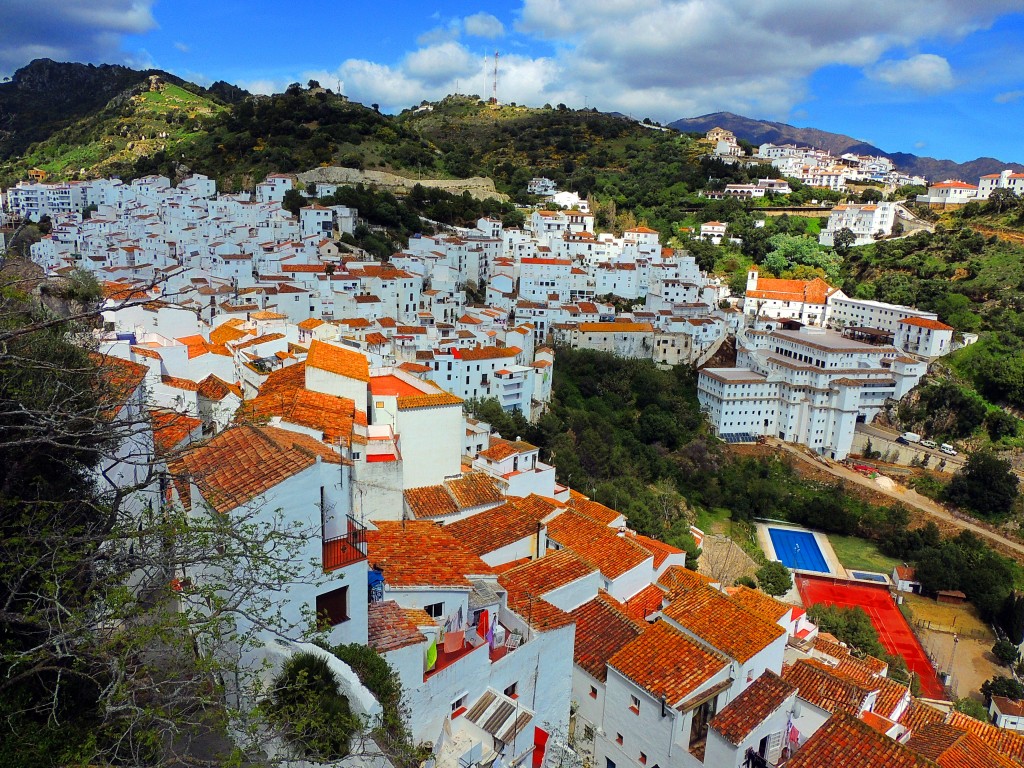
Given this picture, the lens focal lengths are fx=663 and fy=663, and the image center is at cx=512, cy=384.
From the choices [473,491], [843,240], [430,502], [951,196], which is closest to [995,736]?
[473,491]

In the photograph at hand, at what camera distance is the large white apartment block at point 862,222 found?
211 feet

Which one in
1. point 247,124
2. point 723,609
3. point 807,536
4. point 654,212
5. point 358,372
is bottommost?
point 807,536

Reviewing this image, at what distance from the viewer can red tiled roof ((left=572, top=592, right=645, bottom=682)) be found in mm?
10805

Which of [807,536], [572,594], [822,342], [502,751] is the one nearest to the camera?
[502,751]

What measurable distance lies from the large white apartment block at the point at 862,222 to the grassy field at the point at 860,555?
129 feet

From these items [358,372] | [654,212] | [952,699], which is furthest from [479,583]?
[654,212]

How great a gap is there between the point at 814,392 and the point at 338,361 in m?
34.0

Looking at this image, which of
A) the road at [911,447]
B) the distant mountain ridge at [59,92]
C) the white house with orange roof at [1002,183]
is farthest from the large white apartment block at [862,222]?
the distant mountain ridge at [59,92]

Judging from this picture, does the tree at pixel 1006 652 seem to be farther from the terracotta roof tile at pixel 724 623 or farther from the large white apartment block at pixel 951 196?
the large white apartment block at pixel 951 196

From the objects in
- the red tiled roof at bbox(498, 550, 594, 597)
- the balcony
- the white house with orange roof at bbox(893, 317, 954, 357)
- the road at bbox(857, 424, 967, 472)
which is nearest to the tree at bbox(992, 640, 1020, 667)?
the road at bbox(857, 424, 967, 472)

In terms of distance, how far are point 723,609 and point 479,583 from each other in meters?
4.79

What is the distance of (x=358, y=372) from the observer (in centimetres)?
1406

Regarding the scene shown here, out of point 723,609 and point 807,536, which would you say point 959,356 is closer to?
point 807,536

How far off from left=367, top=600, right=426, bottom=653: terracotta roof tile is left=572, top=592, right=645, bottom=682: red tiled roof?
3580mm
